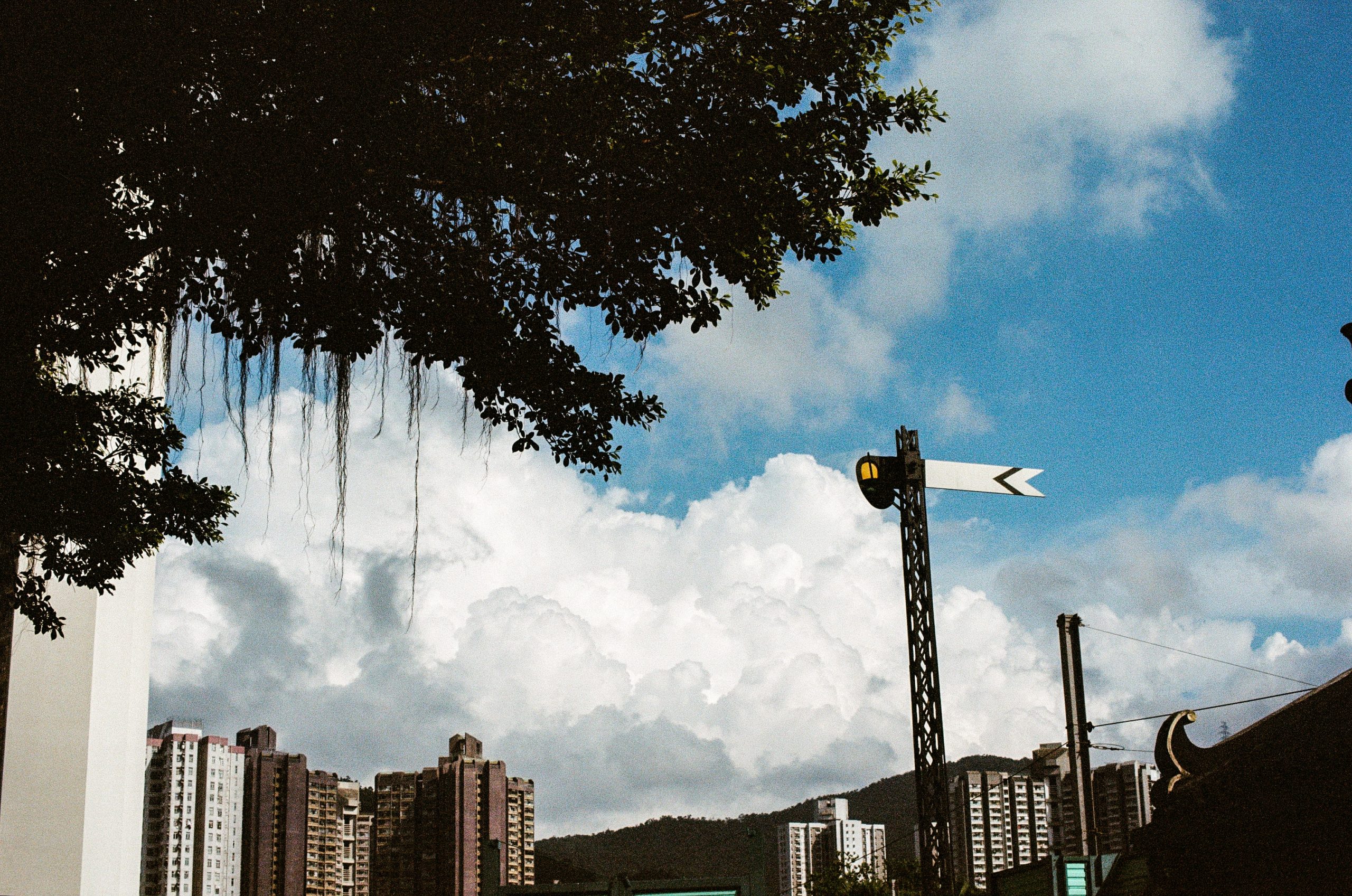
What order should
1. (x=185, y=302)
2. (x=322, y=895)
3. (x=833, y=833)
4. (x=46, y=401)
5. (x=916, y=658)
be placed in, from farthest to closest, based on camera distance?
(x=833, y=833)
(x=322, y=895)
(x=916, y=658)
(x=185, y=302)
(x=46, y=401)

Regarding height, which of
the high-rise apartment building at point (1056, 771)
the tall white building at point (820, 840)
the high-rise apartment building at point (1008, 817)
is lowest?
the tall white building at point (820, 840)

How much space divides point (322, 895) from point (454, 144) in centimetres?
9632

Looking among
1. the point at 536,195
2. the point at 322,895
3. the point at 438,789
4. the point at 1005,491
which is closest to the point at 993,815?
the point at 438,789

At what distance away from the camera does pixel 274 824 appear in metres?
76.0

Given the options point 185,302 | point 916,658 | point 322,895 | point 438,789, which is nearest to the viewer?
point 185,302

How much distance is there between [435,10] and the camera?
21.5 ft

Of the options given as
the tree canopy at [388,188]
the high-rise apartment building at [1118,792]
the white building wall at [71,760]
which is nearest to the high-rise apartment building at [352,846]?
the high-rise apartment building at [1118,792]

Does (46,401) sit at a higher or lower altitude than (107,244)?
lower

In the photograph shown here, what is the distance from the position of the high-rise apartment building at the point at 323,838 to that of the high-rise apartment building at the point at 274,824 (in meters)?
12.9

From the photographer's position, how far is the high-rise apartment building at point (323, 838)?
9212cm

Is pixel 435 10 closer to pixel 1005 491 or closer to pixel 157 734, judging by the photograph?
pixel 1005 491

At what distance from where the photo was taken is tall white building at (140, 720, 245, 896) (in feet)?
242

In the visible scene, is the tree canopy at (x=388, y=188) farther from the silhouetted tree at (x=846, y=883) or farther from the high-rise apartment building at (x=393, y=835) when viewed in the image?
the high-rise apartment building at (x=393, y=835)

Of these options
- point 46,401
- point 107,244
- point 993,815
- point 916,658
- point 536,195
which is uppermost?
point 536,195
